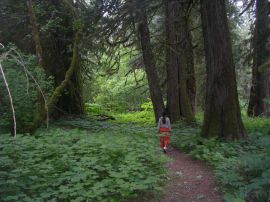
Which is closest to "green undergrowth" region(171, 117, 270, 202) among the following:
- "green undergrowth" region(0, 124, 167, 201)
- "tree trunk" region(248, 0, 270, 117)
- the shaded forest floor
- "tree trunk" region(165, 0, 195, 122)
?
the shaded forest floor

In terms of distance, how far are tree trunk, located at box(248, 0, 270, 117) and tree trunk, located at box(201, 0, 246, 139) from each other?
3096 mm

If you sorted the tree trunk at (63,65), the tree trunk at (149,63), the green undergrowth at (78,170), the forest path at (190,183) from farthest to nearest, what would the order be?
the tree trunk at (63,65) → the tree trunk at (149,63) → the forest path at (190,183) → the green undergrowth at (78,170)

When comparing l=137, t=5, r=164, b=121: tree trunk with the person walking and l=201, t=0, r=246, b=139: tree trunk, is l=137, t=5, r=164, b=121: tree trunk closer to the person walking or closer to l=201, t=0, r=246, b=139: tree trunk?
l=201, t=0, r=246, b=139: tree trunk

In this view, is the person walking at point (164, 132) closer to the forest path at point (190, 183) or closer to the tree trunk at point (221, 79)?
the forest path at point (190, 183)

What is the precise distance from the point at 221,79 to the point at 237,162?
3162 millimetres

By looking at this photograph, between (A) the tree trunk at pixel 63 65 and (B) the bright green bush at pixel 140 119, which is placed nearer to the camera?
(A) the tree trunk at pixel 63 65

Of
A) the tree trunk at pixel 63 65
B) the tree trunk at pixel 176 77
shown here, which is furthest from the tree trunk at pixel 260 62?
the tree trunk at pixel 63 65

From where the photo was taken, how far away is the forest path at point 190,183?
6.22 meters

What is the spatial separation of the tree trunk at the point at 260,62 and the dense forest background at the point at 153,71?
0.04 m

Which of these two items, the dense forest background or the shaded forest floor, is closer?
the shaded forest floor

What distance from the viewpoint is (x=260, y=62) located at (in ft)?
54.7

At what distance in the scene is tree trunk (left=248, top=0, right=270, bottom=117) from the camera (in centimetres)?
1301

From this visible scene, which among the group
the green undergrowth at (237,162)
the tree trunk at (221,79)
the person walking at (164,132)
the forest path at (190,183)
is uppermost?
the tree trunk at (221,79)

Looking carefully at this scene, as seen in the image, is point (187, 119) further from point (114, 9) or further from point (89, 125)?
point (114, 9)
